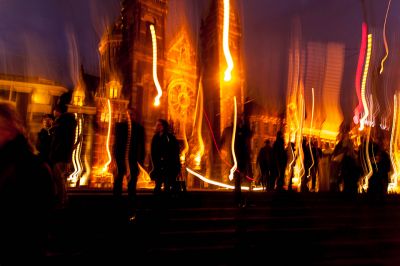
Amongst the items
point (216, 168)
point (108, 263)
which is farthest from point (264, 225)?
point (216, 168)

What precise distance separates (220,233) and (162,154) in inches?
89.1

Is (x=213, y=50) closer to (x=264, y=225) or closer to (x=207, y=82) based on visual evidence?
(x=207, y=82)

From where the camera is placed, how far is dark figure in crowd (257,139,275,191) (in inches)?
452

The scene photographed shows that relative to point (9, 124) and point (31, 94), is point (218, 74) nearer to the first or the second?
point (31, 94)

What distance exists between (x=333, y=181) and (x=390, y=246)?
7.02 metres

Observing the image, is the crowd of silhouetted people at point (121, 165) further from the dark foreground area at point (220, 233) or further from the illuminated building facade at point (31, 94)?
the illuminated building facade at point (31, 94)

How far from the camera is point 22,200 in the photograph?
2207 millimetres

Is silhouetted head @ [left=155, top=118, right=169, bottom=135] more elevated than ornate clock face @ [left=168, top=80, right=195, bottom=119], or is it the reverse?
ornate clock face @ [left=168, top=80, right=195, bottom=119]

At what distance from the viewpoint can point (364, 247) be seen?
5562mm

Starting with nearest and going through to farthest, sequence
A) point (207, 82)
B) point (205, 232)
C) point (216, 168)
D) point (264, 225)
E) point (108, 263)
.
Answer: point (108, 263) < point (205, 232) < point (264, 225) < point (216, 168) < point (207, 82)

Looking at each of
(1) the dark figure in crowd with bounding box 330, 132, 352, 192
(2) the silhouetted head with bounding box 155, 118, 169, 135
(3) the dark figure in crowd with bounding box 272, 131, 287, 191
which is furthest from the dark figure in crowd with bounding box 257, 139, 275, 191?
(2) the silhouetted head with bounding box 155, 118, 169, 135

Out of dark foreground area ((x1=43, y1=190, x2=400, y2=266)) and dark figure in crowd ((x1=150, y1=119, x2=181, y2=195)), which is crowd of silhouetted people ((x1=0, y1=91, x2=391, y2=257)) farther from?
dark foreground area ((x1=43, y1=190, x2=400, y2=266))

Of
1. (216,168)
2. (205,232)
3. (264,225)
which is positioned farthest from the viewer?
(216,168)

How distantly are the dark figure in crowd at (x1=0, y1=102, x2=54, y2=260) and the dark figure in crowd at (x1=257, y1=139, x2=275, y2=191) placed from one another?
9.52m
